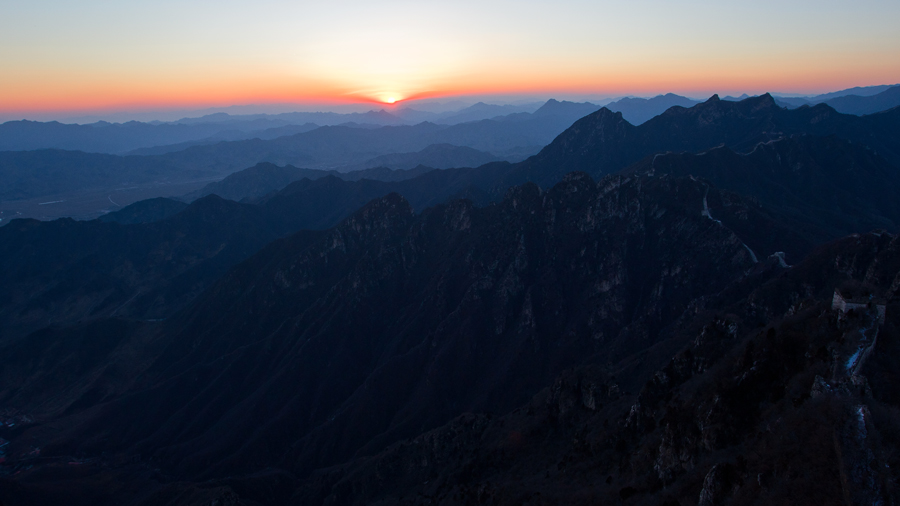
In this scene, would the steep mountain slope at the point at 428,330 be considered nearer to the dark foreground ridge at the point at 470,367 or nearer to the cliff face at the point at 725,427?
the dark foreground ridge at the point at 470,367

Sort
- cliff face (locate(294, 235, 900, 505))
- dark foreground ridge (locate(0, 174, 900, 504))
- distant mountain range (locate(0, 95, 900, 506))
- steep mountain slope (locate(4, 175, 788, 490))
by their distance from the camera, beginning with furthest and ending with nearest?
steep mountain slope (locate(4, 175, 788, 490)) → dark foreground ridge (locate(0, 174, 900, 504)) → distant mountain range (locate(0, 95, 900, 506)) → cliff face (locate(294, 235, 900, 505))

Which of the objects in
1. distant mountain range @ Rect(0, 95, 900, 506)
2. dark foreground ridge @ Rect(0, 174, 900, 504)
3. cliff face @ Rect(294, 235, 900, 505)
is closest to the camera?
cliff face @ Rect(294, 235, 900, 505)

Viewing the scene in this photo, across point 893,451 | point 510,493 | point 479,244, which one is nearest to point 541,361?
point 479,244

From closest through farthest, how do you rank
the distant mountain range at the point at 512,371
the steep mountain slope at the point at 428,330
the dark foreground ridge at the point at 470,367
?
the distant mountain range at the point at 512,371, the dark foreground ridge at the point at 470,367, the steep mountain slope at the point at 428,330

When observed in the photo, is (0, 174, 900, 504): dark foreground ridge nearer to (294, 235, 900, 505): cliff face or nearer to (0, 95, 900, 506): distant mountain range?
(294, 235, 900, 505): cliff face

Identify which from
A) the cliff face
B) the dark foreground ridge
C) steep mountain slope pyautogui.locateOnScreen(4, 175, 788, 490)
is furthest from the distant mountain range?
steep mountain slope pyautogui.locateOnScreen(4, 175, 788, 490)

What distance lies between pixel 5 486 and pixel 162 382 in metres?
60.4

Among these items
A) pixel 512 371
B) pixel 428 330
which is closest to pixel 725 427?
pixel 512 371

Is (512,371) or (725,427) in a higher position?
(725,427)

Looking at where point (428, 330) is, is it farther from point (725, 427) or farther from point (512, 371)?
point (725, 427)

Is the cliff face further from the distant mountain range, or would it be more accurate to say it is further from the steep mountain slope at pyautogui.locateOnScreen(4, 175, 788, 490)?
the steep mountain slope at pyautogui.locateOnScreen(4, 175, 788, 490)

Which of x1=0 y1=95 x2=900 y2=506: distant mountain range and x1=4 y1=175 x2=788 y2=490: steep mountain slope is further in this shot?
x1=4 y1=175 x2=788 y2=490: steep mountain slope

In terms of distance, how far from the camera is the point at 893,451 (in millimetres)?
30031

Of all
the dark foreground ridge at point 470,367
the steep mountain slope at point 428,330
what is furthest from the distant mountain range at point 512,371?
the steep mountain slope at point 428,330
